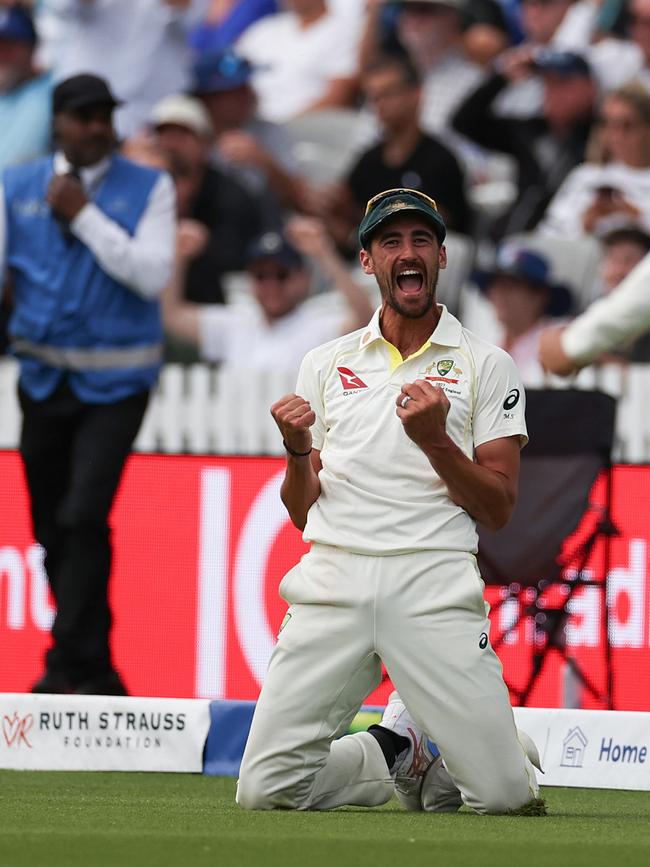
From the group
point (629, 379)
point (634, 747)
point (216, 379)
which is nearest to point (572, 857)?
point (634, 747)

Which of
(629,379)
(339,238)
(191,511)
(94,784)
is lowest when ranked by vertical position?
(94,784)

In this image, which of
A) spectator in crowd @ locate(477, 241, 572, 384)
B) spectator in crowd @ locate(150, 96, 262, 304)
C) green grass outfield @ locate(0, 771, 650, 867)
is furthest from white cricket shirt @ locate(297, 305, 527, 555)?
spectator in crowd @ locate(150, 96, 262, 304)

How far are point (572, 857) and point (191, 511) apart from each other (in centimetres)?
411

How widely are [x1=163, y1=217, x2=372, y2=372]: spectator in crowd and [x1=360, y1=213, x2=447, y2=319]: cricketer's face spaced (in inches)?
225

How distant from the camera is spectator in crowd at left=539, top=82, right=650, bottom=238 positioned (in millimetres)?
10969

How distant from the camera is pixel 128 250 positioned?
282 inches

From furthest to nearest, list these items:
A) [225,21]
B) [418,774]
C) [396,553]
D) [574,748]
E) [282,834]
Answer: [225,21]
[574,748]
[418,774]
[396,553]
[282,834]

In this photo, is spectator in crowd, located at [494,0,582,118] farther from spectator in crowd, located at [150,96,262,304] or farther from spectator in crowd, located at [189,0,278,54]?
spectator in crowd, located at [189,0,278,54]

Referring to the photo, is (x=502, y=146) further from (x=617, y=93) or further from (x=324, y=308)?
(x=324, y=308)

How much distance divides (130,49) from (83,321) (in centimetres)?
558

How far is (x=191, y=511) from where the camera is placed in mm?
7797

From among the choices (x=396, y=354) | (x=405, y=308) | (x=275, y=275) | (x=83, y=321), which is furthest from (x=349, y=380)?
(x=275, y=275)

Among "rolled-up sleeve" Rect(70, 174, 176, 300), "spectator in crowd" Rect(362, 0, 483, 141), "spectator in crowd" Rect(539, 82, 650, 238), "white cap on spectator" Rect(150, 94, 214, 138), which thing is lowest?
"rolled-up sleeve" Rect(70, 174, 176, 300)

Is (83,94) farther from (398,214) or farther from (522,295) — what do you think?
(522,295)
